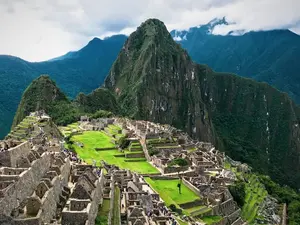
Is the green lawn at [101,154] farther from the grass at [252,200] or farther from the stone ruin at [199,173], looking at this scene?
the grass at [252,200]

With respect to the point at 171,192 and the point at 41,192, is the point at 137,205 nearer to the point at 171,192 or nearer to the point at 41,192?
the point at 41,192

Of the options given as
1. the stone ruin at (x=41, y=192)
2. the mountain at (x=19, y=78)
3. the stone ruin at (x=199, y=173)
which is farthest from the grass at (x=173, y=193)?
the mountain at (x=19, y=78)

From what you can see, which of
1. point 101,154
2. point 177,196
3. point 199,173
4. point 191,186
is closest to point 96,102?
point 101,154

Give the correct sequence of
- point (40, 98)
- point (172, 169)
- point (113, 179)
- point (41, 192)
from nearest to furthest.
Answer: point (41, 192) < point (113, 179) < point (172, 169) < point (40, 98)

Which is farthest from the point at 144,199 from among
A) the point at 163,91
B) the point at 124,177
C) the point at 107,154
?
the point at 163,91

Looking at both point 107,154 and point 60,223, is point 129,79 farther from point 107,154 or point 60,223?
point 60,223
